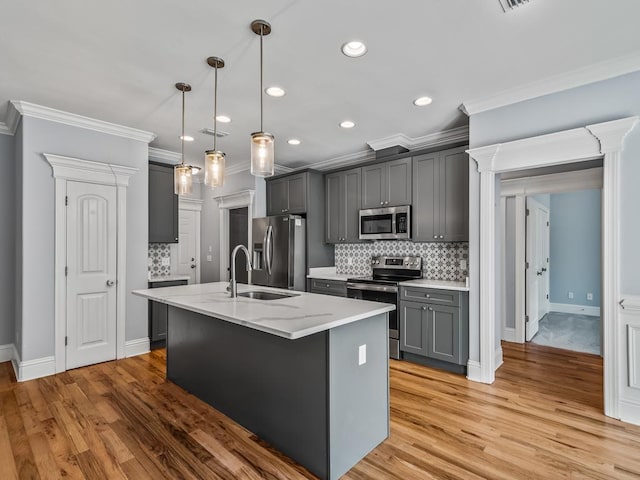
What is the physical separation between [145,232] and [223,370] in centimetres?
235

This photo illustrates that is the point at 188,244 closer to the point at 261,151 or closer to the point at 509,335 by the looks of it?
the point at 261,151

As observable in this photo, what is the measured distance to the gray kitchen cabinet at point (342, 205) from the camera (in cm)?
483

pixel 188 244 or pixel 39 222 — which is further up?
pixel 39 222

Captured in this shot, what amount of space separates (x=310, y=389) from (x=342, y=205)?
3.28m

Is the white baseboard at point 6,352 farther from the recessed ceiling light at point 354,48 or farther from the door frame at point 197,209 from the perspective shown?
the recessed ceiling light at point 354,48

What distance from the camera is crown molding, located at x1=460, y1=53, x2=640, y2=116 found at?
256 centimetres

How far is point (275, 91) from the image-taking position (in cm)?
308

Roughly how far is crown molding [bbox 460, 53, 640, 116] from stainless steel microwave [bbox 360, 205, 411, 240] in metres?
1.36

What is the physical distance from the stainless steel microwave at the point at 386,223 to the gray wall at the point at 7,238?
163 inches

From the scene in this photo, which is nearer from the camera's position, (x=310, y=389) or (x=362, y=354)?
(x=310, y=389)

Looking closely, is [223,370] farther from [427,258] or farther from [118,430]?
[427,258]

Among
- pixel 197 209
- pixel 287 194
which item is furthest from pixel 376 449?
pixel 197 209

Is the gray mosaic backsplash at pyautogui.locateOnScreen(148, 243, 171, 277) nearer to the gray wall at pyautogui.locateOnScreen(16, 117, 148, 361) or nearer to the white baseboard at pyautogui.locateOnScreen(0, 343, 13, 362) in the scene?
the gray wall at pyautogui.locateOnScreen(16, 117, 148, 361)

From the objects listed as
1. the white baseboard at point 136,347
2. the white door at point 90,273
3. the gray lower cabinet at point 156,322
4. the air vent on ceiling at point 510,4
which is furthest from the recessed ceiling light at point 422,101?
the white baseboard at point 136,347
